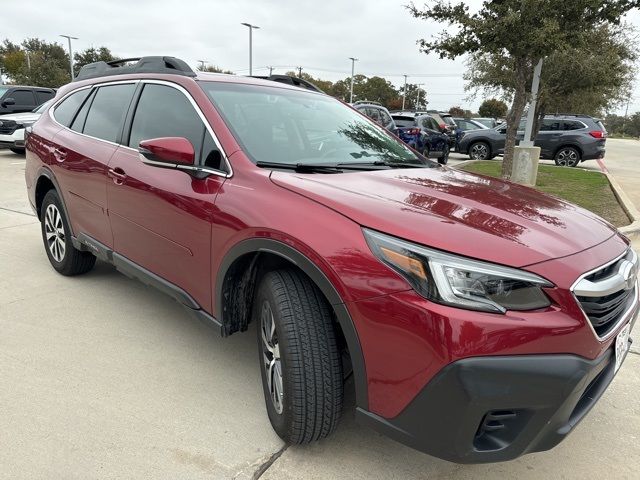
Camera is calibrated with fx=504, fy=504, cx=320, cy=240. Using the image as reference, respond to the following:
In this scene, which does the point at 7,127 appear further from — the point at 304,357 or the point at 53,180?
the point at 304,357

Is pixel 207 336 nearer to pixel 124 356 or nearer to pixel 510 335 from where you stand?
pixel 124 356

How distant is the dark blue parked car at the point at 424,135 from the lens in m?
13.4

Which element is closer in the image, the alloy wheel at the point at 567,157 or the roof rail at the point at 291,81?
the roof rail at the point at 291,81

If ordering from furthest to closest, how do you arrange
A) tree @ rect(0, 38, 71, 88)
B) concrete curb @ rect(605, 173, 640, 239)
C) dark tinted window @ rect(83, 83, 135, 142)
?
tree @ rect(0, 38, 71, 88)
concrete curb @ rect(605, 173, 640, 239)
dark tinted window @ rect(83, 83, 135, 142)

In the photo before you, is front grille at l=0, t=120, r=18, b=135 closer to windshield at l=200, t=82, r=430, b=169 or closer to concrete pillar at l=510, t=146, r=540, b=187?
concrete pillar at l=510, t=146, r=540, b=187

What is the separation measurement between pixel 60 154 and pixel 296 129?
85.9 inches

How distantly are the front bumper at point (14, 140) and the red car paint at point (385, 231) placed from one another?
1173cm

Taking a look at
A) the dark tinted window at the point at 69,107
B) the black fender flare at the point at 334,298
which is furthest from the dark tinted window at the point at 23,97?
the black fender flare at the point at 334,298

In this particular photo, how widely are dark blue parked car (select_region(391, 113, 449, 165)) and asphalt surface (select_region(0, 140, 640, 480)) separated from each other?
1062 cm

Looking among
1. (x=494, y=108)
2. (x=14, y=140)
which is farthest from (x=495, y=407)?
(x=494, y=108)

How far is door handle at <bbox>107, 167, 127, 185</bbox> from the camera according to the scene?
319 centimetres

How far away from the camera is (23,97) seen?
15.3 metres

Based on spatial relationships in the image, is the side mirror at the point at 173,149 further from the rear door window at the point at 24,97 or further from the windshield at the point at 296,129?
the rear door window at the point at 24,97

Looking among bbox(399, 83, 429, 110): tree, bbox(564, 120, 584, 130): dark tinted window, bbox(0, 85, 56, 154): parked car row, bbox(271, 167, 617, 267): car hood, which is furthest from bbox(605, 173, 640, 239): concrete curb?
bbox(399, 83, 429, 110): tree
